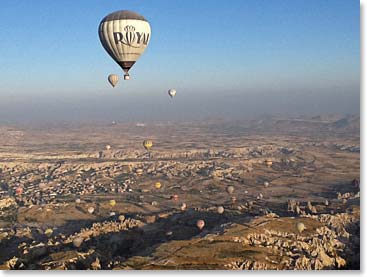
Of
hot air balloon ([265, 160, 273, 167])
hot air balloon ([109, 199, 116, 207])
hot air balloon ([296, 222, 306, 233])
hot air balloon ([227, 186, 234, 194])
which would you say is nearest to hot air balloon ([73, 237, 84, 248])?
hot air balloon ([296, 222, 306, 233])

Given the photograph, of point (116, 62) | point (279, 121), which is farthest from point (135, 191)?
point (279, 121)

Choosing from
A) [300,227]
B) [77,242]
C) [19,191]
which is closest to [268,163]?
[19,191]

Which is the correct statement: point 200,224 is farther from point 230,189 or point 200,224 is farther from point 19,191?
point 19,191

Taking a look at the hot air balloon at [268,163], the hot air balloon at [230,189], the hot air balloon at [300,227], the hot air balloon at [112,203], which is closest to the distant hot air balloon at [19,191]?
the hot air balloon at [112,203]

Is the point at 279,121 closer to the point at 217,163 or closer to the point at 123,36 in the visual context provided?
the point at 217,163

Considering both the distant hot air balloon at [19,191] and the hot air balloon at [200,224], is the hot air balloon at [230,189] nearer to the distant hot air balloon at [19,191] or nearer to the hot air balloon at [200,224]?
the hot air balloon at [200,224]

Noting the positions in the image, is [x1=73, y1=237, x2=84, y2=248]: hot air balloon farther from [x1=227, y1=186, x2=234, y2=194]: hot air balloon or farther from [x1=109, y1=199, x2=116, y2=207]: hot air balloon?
[x1=227, y1=186, x2=234, y2=194]: hot air balloon
